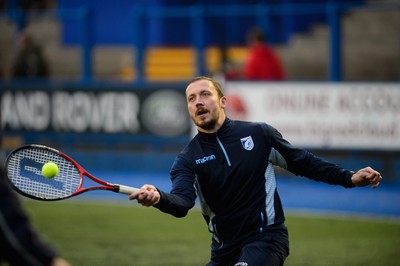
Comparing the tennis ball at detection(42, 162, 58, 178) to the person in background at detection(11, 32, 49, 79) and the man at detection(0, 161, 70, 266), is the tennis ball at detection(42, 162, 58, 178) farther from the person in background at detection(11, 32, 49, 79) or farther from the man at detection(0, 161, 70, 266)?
the person in background at detection(11, 32, 49, 79)

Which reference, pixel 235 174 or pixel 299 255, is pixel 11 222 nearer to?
pixel 235 174

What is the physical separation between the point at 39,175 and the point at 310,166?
2059mm

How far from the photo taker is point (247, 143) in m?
6.82

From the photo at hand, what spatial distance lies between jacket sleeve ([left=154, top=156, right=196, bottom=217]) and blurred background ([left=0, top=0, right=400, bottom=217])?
25.3 ft

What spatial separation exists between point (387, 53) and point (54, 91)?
708 centimetres

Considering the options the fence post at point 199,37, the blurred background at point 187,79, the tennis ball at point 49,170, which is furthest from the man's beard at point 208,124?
the fence post at point 199,37

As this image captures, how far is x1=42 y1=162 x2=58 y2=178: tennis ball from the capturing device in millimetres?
5922

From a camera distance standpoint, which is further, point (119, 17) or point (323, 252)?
point (119, 17)

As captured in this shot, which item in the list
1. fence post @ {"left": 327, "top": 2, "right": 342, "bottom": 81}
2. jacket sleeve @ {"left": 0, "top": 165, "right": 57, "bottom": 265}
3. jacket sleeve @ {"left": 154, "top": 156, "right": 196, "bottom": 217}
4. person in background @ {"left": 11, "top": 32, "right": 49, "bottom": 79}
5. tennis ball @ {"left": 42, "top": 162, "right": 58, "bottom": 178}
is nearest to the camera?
jacket sleeve @ {"left": 0, "top": 165, "right": 57, "bottom": 265}

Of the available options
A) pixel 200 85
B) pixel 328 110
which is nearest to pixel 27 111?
pixel 328 110

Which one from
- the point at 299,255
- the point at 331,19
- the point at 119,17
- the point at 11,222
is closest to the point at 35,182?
the point at 11,222

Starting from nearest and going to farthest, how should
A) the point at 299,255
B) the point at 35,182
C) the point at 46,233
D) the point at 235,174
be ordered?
the point at 35,182
the point at 235,174
the point at 299,255
the point at 46,233

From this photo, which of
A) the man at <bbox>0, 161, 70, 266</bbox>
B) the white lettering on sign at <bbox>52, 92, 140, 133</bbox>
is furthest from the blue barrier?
the man at <bbox>0, 161, 70, 266</bbox>

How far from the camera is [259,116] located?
53.5ft
